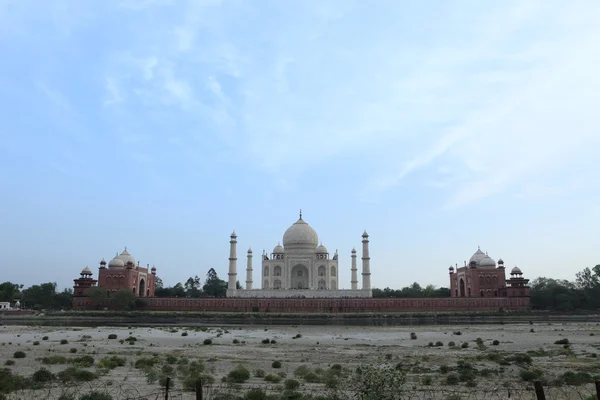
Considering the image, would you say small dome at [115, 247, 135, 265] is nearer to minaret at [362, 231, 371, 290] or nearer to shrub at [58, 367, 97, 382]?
minaret at [362, 231, 371, 290]

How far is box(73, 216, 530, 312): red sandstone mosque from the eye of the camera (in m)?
66.7

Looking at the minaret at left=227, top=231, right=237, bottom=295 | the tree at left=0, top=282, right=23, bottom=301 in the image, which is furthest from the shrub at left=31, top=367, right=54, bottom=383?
the tree at left=0, top=282, right=23, bottom=301

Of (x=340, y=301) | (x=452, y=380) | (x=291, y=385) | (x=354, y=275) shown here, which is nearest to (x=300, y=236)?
(x=354, y=275)

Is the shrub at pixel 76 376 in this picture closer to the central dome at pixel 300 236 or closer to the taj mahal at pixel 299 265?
the taj mahal at pixel 299 265

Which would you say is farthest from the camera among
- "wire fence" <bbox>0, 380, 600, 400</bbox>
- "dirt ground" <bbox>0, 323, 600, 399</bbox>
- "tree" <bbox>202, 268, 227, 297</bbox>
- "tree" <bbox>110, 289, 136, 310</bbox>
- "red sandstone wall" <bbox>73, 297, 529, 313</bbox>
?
"tree" <bbox>202, 268, 227, 297</bbox>

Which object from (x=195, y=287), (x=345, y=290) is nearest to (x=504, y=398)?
(x=345, y=290)

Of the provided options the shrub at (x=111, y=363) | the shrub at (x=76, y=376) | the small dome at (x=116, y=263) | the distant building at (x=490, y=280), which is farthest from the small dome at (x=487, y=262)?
the shrub at (x=76, y=376)

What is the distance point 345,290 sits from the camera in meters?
71.1

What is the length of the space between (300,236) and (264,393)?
224 feet

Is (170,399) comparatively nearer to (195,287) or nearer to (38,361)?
(38,361)

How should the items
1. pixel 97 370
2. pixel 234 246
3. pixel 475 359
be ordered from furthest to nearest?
pixel 234 246 < pixel 475 359 < pixel 97 370

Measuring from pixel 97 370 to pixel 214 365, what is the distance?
3.79 meters

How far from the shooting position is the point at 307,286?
254ft

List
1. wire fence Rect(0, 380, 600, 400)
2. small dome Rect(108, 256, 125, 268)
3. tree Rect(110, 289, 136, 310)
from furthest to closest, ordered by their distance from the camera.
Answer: small dome Rect(108, 256, 125, 268)
tree Rect(110, 289, 136, 310)
wire fence Rect(0, 380, 600, 400)
